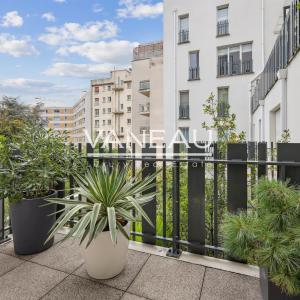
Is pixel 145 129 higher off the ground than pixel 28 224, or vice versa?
pixel 145 129

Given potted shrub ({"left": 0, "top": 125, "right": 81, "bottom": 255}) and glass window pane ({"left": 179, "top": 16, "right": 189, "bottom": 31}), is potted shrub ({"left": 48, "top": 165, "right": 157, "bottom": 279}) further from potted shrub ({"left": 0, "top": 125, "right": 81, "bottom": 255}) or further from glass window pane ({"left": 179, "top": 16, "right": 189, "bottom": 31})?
glass window pane ({"left": 179, "top": 16, "right": 189, "bottom": 31})

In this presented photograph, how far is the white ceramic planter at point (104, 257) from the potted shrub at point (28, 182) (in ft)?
2.01

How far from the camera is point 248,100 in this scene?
1074 cm

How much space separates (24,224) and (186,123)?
34.5ft

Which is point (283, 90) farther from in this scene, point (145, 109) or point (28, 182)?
point (145, 109)

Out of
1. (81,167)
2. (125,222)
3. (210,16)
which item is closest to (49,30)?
(210,16)

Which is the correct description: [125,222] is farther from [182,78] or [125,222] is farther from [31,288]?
[182,78]

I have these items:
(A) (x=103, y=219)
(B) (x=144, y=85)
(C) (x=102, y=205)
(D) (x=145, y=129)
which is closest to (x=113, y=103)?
(D) (x=145, y=129)

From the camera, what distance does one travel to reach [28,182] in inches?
77.7

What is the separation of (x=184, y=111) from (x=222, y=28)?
14.1 feet

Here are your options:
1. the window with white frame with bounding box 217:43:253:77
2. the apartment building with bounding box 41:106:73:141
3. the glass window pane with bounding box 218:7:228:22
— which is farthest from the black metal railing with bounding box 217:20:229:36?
the apartment building with bounding box 41:106:73:141

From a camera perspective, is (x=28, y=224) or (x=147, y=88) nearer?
(x=28, y=224)

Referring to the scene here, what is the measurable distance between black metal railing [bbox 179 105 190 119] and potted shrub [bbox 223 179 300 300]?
35.3 feet

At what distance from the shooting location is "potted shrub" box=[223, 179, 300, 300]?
1091mm
